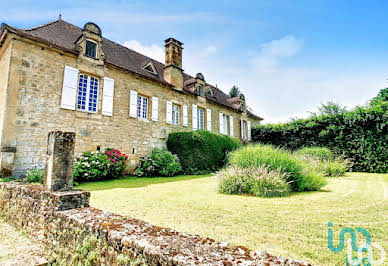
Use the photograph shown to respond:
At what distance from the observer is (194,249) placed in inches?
53.2

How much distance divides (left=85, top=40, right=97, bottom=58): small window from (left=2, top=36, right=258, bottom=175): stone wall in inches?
20.4

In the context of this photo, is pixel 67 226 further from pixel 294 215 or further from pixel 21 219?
pixel 294 215

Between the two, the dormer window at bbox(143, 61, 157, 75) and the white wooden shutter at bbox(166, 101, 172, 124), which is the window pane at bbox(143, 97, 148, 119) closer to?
the white wooden shutter at bbox(166, 101, 172, 124)

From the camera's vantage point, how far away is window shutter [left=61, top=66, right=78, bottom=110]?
8320 millimetres

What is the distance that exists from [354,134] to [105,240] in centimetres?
1542

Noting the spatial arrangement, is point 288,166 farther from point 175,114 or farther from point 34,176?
point 175,114

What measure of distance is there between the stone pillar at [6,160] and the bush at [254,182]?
6886 mm

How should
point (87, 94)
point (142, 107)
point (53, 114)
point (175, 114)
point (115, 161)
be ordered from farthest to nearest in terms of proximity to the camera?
1. point (175, 114)
2. point (142, 107)
3. point (87, 94)
4. point (115, 161)
5. point (53, 114)

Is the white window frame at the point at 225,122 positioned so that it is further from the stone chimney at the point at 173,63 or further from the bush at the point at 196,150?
the stone chimney at the point at 173,63

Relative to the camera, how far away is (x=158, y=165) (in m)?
10.1

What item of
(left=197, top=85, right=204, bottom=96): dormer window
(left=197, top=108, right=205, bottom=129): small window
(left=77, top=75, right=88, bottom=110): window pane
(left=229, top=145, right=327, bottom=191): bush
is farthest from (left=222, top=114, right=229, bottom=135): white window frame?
(left=77, top=75, right=88, bottom=110): window pane

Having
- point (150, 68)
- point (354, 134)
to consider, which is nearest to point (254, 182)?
point (150, 68)

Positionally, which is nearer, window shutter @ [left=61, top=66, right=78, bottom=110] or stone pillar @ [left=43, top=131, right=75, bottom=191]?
stone pillar @ [left=43, top=131, right=75, bottom=191]

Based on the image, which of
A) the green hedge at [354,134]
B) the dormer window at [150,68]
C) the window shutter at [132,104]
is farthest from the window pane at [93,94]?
the green hedge at [354,134]
